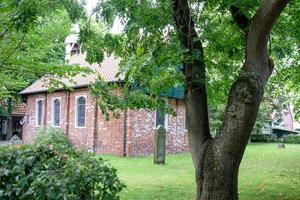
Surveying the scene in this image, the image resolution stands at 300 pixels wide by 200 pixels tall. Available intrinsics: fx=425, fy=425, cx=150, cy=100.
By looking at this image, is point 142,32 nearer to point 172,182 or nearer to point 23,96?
point 172,182

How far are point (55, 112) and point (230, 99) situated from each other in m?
21.9

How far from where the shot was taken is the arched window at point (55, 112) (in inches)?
1086

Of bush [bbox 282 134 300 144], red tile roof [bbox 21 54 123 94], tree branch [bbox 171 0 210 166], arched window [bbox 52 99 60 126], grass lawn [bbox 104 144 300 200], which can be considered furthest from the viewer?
bush [bbox 282 134 300 144]

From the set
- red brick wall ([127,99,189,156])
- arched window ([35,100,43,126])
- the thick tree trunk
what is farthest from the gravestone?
the thick tree trunk

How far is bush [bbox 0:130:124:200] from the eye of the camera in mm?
4105

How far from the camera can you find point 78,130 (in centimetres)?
2511

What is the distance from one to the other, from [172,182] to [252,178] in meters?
2.74

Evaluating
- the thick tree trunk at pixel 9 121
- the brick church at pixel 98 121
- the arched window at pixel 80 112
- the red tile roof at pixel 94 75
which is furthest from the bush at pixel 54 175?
the thick tree trunk at pixel 9 121

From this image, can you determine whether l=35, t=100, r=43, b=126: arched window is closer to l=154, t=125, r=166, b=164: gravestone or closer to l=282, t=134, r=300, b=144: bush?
l=154, t=125, r=166, b=164: gravestone

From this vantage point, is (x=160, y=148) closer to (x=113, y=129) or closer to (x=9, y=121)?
(x=113, y=129)

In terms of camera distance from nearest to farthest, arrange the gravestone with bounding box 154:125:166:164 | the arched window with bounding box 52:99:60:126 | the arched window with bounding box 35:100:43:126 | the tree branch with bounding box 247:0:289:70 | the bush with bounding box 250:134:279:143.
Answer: the tree branch with bounding box 247:0:289:70 < the gravestone with bounding box 154:125:166:164 < the arched window with bounding box 52:99:60:126 < the arched window with bounding box 35:100:43:126 < the bush with bounding box 250:134:279:143

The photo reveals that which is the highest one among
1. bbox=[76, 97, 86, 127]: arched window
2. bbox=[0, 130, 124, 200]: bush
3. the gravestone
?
bbox=[76, 97, 86, 127]: arched window

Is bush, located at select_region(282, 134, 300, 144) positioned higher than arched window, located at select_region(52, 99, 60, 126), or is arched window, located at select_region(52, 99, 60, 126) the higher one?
arched window, located at select_region(52, 99, 60, 126)

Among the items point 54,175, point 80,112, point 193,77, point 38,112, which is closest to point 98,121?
point 80,112
